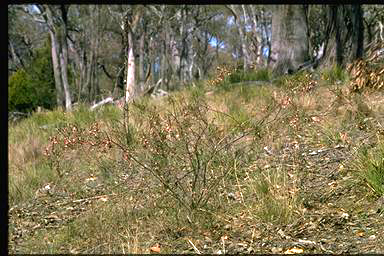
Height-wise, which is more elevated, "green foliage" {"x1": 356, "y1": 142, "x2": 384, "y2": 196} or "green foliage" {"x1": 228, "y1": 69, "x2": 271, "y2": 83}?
"green foliage" {"x1": 228, "y1": 69, "x2": 271, "y2": 83}

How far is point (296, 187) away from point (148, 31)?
27.8 metres

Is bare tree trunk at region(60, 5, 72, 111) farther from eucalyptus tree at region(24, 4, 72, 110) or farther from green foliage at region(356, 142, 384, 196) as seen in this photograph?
green foliage at region(356, 142, 384, 196)

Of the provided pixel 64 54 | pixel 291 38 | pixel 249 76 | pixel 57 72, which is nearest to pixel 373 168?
pixel 249 76

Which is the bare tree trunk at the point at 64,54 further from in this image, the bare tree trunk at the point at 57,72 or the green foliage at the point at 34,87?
the green foliage at the point at 34,87

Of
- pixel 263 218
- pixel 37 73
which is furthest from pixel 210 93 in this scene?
pixel 37 73

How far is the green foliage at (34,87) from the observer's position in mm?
21547

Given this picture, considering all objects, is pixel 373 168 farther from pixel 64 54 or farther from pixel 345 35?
pixel 64 54

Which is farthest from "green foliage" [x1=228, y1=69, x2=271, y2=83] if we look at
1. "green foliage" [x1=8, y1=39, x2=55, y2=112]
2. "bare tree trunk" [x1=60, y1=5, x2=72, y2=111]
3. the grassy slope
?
"green foliage" [x1=8, y1=39, x2=55, y2=112]

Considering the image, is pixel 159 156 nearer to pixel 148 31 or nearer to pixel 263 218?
pixel 263 218

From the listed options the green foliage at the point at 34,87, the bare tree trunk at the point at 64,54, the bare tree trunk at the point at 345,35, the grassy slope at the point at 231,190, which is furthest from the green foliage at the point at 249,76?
the green foliage at the point at 34,87

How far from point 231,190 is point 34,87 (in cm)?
1989

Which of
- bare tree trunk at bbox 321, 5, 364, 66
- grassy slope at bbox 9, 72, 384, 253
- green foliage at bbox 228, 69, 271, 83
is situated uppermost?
bare tree trunk at bbox 321, 5, 364, 66

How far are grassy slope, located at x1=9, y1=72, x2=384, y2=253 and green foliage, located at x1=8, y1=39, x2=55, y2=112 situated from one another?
15606 mm

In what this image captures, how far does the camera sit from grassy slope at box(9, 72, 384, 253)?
3412mm
